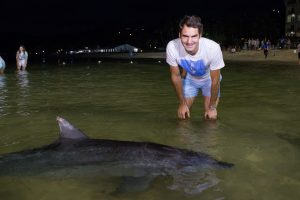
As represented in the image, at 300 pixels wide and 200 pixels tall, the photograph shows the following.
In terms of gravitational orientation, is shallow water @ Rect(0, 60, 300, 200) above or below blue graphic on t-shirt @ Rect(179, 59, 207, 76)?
below

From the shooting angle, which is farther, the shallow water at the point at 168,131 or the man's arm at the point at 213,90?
the man's arm at the point at 213,90

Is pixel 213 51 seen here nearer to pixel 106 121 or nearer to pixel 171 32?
pixel 106 121

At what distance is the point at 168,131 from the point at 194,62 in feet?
5.78

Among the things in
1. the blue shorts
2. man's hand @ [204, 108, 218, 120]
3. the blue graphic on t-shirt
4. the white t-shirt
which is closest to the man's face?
the white t-shirt

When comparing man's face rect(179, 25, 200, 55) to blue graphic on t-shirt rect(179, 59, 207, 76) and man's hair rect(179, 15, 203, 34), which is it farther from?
blue graphic on t-shirt rect(179, 59, 207, 76)

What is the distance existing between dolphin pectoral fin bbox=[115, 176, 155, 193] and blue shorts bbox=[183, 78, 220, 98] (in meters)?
3.54

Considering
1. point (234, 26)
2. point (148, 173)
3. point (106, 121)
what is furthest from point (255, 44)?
point (148, 173)

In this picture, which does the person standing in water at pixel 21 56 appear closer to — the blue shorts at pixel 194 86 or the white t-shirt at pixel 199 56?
the blue shorts at pixel 194 86

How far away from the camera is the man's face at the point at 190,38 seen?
7.31 metres

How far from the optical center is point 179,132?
9.16 metres

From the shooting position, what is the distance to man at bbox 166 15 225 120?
7387 millimetres

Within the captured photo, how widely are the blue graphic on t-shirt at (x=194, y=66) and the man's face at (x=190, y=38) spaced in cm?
49

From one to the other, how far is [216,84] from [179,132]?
1.34 meters

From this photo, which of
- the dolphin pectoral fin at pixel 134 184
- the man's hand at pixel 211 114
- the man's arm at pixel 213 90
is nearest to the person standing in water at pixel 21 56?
the man's hand at pixel 211 114
